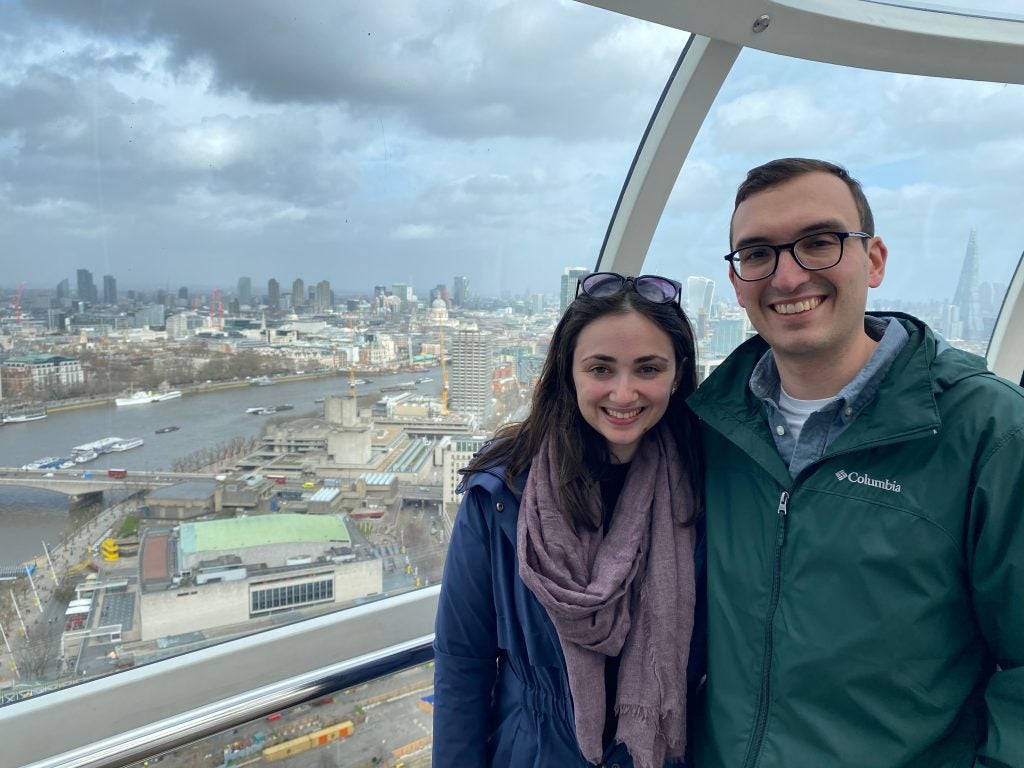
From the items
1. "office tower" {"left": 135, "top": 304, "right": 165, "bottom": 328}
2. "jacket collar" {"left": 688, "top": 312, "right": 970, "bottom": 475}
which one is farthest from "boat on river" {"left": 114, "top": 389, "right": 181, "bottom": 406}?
"jacket collar" {"left": 688, "top": 312, "right": 970, "bottom": 475}

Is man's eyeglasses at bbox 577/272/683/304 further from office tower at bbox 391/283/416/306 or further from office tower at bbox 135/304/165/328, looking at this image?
office tower at bbox 135/304/165/328

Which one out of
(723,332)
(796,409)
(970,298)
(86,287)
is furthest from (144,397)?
(970,298)

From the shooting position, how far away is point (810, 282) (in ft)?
3.62

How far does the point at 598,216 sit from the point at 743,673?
2419 millimetres

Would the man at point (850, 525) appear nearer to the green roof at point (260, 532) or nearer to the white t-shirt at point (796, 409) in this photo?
the white t-shirt at point (796, 409)

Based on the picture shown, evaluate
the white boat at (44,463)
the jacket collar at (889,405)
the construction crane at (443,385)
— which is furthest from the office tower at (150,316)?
the jacket collar at (889,405)

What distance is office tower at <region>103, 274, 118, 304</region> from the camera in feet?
6.18

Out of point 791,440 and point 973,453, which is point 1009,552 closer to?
point 973,453

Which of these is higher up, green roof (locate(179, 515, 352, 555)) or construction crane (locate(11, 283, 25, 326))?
construction crane (locate(11, 283, 25, 326))

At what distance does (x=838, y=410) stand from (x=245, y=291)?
2.06m

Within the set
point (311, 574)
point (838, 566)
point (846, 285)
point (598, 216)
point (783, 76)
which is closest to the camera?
point (838, 566)

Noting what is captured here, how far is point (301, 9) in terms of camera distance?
2.09 metres

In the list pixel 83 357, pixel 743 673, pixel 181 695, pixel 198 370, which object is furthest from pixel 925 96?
pixel 181 695

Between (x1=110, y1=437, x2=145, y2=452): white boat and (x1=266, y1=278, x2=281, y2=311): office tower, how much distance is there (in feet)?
2.22
